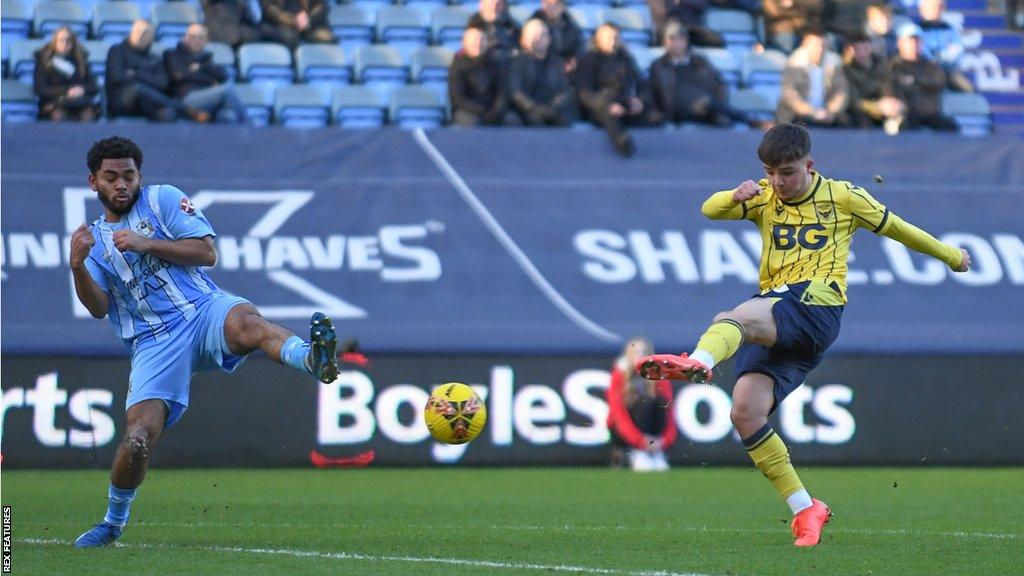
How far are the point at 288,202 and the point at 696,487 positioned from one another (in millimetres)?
4919

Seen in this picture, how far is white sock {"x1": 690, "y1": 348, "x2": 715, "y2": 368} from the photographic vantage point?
716 centimetres

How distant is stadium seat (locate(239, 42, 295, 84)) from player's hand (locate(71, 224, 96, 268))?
369 inches

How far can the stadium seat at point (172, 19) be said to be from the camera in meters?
17.0

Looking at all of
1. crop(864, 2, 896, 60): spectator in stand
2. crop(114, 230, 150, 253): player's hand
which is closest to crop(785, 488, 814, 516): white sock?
crop(114, 230, 150, 253): player's hand

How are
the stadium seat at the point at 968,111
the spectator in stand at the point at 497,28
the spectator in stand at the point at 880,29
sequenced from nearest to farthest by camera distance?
the spectator in stand at the point at 497,28 < the stadium seat at the point at 968,111 < the spectator in stand at the point at 880,29

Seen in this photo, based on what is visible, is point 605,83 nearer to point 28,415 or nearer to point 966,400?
point 966,400

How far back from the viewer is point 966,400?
48.7 ft

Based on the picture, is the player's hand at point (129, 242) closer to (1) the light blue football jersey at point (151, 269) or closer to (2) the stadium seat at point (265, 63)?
(1) the light blue football jersey at point (151, 269)

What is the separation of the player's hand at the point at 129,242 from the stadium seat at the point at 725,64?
36.4ft

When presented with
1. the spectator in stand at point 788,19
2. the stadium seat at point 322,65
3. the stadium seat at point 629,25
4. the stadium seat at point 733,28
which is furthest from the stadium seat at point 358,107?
the spectator in stand at point 788,19

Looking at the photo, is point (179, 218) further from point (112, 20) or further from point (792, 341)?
point (112, 20)

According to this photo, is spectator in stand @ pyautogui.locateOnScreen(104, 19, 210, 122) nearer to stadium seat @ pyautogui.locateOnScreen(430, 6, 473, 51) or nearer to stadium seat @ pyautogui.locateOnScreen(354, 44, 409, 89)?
stadium seat @ pyautogui.locateOnScreen(354, 44, 409, 89)

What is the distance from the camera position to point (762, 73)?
18.0 meters

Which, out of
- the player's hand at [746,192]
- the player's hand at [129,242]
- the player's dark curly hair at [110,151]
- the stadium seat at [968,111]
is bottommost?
the stadium seat at [968,111]
